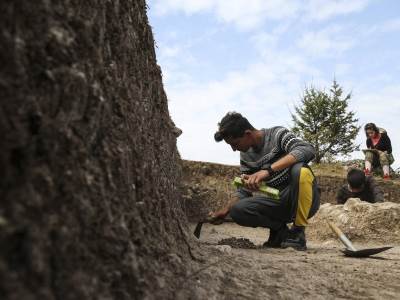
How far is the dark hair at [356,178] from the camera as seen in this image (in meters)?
6.68

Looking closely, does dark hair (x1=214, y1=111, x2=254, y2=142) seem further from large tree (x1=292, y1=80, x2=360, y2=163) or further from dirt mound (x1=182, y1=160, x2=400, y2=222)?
large tree (x1=292, y1=80, x2=360, y2=163)

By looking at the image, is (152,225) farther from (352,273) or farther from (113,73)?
(352,273)

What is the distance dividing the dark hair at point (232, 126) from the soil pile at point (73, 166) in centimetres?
240

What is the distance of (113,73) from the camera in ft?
5.23

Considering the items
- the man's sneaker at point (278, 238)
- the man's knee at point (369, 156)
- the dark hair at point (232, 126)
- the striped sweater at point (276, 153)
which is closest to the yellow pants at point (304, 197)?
the striped sweater at point (276, 153)

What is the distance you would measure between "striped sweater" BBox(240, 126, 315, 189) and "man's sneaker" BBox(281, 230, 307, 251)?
438mm

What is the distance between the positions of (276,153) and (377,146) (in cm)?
752

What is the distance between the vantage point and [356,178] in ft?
22.2

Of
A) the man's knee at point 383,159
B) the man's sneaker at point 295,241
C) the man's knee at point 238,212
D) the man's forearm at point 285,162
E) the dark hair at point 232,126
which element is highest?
the man's knee at point 383,159

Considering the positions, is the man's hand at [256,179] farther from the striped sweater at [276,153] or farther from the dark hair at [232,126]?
the dark hair at [232,126]

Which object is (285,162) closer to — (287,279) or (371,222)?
(287,279)

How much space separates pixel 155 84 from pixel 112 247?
145 centimetres

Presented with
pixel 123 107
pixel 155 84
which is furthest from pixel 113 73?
pixel 155 84

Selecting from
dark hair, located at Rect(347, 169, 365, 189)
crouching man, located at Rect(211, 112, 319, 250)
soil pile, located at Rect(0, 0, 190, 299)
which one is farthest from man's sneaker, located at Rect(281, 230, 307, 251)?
dark hair, located at Rect(347, 169, 365, 189)
